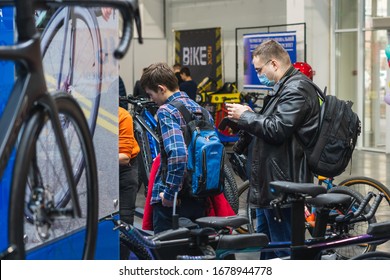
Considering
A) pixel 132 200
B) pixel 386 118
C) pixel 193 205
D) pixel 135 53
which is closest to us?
pixel 193 205

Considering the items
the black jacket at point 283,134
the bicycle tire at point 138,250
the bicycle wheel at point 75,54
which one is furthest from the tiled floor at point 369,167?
the bicycle wheel at point 75,54

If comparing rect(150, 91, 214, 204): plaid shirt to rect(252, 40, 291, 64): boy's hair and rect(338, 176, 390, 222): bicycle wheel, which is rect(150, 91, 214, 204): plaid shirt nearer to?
rect(252, 40, 291, 64): boy's hair

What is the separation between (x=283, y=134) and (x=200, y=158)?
528 millimetres

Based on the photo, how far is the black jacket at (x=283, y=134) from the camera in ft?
16.5

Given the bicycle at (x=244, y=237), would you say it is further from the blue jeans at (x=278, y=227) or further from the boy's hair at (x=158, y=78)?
the boy's hair at (x=158, y=78)

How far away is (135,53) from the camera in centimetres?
2172

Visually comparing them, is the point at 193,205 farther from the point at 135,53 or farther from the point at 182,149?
the point at 135,53

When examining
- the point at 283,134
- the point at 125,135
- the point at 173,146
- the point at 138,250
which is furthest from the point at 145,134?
the point at 138,250

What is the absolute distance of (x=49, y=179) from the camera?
1.80 m

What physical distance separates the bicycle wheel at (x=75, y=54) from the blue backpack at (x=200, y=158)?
221 centimetres
